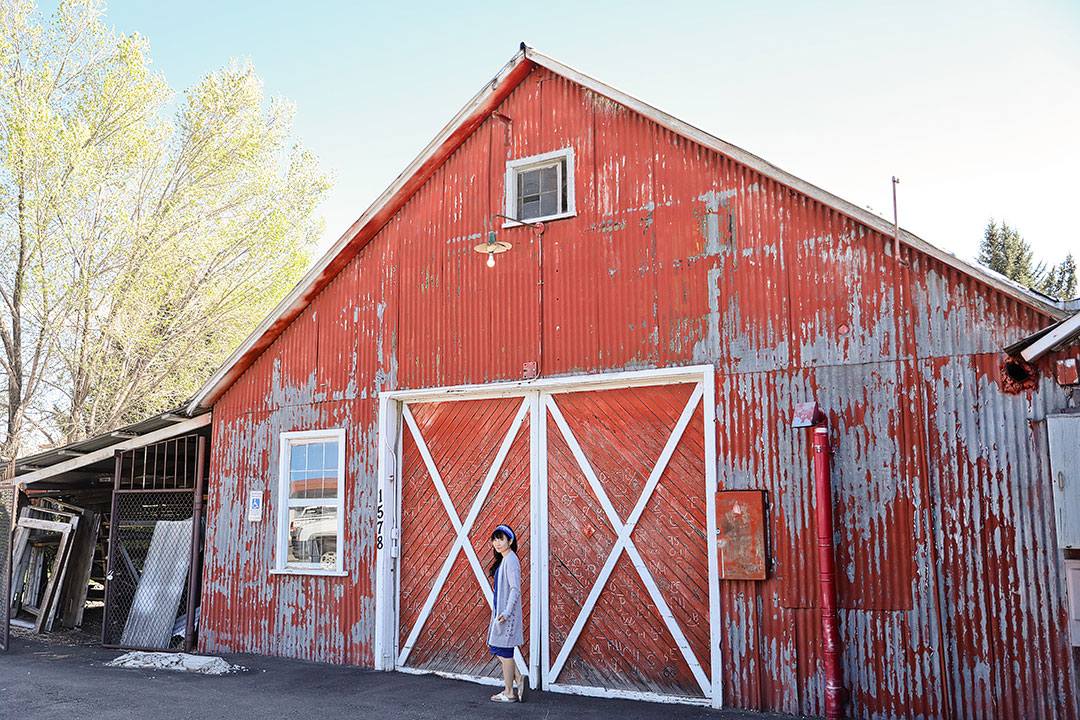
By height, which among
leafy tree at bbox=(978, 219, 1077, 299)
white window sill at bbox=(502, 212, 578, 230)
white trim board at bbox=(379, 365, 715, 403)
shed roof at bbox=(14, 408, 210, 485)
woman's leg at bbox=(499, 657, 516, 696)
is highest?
leafy tree at bbox=(978, 219, 1077, 299)

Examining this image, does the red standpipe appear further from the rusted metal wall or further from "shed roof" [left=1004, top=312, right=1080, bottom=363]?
"shed roof" [left=1004, top=312, right=1080, bottom=363]

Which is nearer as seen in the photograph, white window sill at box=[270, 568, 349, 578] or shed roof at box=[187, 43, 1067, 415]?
shed roof at box=[187, 43, 1067, 415]

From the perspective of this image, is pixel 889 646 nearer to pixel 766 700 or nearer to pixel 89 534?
pixel 766 700

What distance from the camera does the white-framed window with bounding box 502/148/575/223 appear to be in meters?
11.1

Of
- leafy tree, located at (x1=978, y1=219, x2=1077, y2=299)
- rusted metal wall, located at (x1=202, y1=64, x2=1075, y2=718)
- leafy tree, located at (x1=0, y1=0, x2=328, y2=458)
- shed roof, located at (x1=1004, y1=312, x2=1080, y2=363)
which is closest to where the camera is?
shed roof, located at (x1=1004, y1=312, x2=1080, y2=363)

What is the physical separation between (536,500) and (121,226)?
14.7m

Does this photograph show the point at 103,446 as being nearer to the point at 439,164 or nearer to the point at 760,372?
the point at 439,164

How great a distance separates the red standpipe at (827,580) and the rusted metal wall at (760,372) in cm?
23

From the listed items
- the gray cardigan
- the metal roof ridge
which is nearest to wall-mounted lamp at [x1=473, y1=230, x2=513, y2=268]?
the metal roof ridge

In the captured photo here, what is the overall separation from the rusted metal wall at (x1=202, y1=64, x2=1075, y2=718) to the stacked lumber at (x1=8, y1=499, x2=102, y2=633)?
15.4 ft

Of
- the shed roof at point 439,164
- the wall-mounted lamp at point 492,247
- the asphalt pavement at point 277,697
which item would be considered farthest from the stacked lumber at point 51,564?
the wall-mounted lamp at point 492,247

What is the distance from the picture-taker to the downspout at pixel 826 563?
8.34 metres

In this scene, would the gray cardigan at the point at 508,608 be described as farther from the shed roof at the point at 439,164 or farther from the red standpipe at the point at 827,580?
the shed roof at the point at 439,164

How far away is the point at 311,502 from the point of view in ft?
40.8
